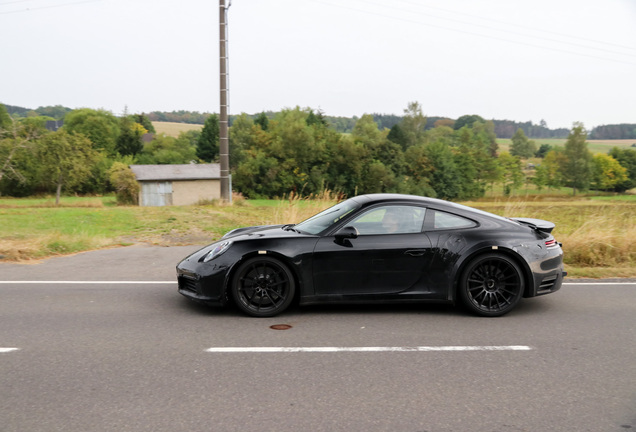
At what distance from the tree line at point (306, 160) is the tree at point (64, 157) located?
4.1 inches

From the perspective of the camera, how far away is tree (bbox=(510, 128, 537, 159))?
140000mm

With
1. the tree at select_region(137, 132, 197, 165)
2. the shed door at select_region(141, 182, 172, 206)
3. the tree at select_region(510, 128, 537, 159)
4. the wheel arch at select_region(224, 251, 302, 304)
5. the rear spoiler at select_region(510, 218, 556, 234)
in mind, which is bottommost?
the shed door at select_region(141, 182, 172, 206)

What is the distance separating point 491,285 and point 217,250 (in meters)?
3.14

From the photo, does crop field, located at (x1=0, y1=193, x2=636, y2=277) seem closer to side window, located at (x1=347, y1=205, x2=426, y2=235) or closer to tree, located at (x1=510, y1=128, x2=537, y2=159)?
side window, located at (x1=347, y1=205, x2=426, y2=235)

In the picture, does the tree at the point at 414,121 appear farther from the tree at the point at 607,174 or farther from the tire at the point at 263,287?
the tire at the point at 263,287

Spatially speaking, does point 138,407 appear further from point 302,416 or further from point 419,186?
point 419,186

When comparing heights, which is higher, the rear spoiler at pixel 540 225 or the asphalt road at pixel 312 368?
the rear spoiler at pixel 540 225

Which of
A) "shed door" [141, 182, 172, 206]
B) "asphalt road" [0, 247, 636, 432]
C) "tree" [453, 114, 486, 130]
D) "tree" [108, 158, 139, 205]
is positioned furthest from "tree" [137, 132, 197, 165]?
"tree" [453, 114, 486, 130]

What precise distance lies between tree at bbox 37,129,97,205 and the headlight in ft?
183

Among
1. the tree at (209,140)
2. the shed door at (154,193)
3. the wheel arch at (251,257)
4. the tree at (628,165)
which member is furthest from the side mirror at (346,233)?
the tree at (628,165)

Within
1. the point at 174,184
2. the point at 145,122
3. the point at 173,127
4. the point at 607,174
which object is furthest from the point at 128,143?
the point at 607,174

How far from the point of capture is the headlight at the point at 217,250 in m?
6.20

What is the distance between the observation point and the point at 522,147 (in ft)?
464

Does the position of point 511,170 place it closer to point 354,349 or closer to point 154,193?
point 154,193
